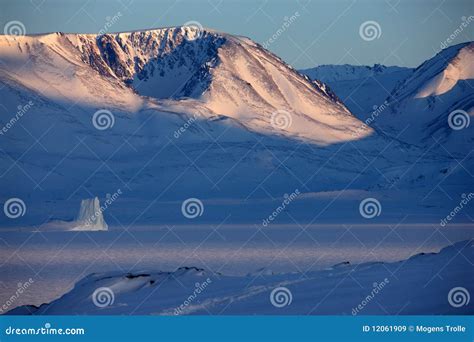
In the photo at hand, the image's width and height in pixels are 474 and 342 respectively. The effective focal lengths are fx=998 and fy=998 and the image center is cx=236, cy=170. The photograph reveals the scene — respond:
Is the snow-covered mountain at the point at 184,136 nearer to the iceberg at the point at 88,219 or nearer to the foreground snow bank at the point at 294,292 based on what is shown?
the iceberg at the point at 88,219

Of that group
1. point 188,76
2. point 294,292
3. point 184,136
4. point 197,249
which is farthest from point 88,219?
point 188,76

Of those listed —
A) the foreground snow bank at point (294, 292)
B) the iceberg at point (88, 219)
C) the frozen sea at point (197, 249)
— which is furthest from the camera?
the iceberg at point (88, 219)

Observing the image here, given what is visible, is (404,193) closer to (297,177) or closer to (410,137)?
(297,177)

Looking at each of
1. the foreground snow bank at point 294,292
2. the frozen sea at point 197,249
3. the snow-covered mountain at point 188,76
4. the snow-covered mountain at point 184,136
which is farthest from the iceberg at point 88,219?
the snow-covered mountain at point 188,76

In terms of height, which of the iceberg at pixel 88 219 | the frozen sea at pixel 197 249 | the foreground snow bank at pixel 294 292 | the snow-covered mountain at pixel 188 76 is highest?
the foreground snow bank at pixel 294 292

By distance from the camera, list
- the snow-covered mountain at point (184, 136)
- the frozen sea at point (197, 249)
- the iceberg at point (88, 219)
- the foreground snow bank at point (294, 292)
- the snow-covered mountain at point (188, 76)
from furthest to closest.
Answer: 1. the snow-covered mountain at point (188, 76)
2. the snow-covered mountain at point (184, 136)
3. the iceberg at point (88, 219)
4. the frozen sea at point (197, 249)
5. the foreground snow bank at point (294, 292)

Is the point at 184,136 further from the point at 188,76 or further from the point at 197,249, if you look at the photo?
the point at 197,249
